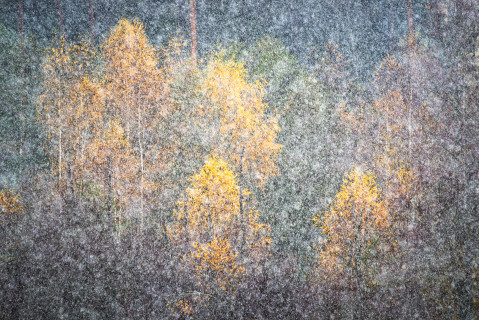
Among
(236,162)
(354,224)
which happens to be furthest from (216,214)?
(354,224)

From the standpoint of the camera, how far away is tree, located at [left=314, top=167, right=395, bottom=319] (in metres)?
6.18

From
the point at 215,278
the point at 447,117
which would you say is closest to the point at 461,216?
the point at 447,117

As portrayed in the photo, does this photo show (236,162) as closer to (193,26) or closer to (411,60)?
(193,26)

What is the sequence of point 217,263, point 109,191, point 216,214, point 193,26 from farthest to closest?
point 193,26 < point 109,191 < point 216,214 < point 217,263

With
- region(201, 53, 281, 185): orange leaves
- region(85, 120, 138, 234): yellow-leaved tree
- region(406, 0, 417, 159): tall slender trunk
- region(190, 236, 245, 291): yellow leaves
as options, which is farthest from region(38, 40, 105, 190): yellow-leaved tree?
region(406, 0, 417, 159): tall slender trunk

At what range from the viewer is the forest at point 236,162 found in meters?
5.27

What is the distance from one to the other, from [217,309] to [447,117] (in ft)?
17.9

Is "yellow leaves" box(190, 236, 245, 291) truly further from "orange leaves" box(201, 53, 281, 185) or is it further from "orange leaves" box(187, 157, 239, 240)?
"orange leaves" box(201, 53, 281, 185)

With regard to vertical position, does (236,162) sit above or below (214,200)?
above

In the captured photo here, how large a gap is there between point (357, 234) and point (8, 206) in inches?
298

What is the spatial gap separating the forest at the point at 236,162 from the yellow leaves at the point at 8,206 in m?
0.03

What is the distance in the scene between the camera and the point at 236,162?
6.67 meters

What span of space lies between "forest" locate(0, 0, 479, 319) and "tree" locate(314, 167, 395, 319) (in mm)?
43

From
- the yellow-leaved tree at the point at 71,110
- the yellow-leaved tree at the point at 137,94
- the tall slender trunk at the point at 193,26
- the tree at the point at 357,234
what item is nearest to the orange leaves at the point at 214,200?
the yellow-leaved tree at the point at 137,94
